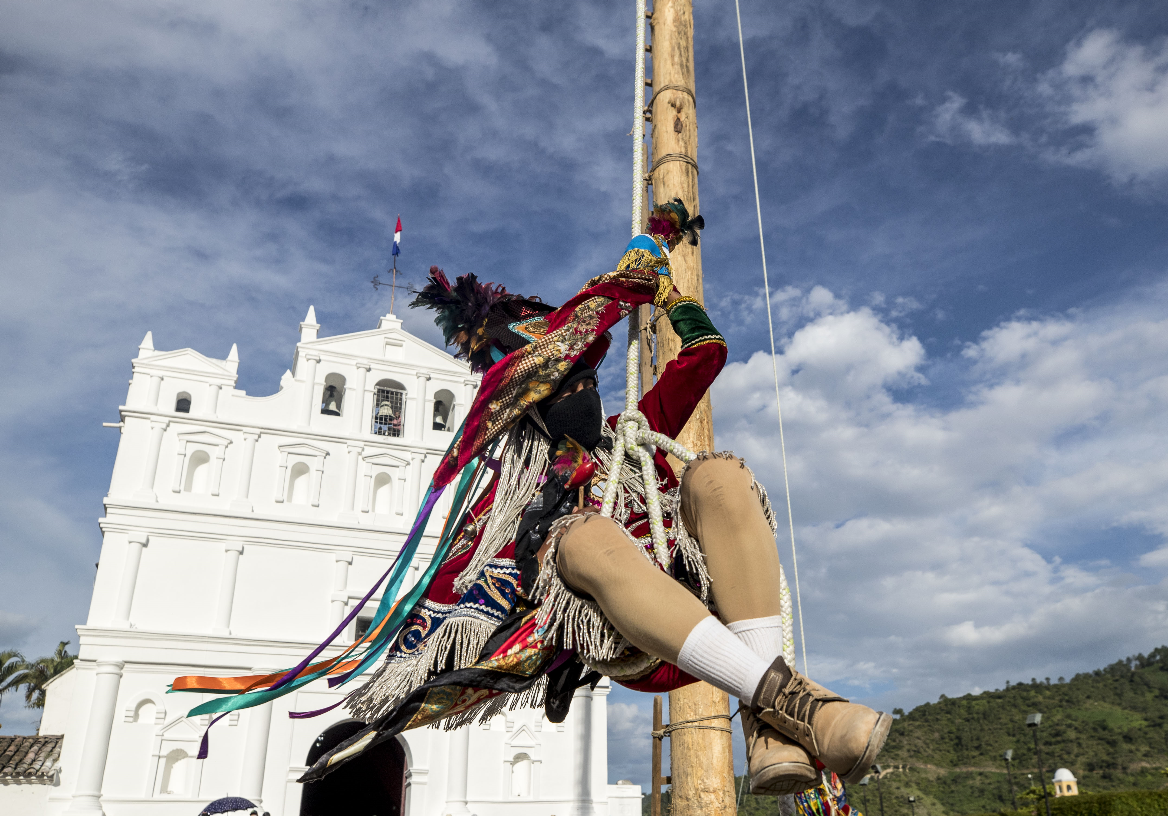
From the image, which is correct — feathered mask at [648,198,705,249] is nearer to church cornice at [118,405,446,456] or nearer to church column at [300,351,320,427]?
church cornice at [118,405,446,456]

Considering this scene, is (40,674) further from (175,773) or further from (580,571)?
(580,571)

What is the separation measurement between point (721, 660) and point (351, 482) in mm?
21040

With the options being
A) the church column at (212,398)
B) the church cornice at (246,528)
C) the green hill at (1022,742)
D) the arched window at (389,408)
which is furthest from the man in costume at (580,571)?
the green hill at (1022,742)

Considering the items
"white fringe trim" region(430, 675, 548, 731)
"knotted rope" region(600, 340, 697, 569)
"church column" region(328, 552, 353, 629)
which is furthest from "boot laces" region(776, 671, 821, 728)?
"church column" region(328, 552, 353, 629)

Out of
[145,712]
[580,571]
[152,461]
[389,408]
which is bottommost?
[580,571]

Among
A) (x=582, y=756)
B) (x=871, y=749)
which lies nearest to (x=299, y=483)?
(x=582, y=756)

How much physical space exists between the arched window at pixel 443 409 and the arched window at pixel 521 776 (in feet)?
29.5

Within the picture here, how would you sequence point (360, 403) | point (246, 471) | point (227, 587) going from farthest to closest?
point (360, 403)
point (246, 471)
point (227, 587)

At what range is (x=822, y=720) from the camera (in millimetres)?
1530

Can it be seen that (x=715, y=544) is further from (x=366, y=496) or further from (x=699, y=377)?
(x=366, y=496)

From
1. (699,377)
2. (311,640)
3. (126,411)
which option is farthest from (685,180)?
(126,411)

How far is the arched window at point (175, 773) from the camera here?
17.9m

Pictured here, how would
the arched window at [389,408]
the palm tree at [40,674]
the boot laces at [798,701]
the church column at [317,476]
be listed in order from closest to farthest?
the boot laces at [798,701] → the church column at [317,476] → the arched window at [389,408] → the palm tree at [40,674]

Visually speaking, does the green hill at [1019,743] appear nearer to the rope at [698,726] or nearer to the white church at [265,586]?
the white church at [265,586]
